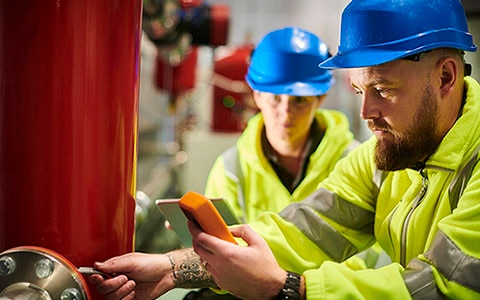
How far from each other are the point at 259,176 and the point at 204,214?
1134 millimetres

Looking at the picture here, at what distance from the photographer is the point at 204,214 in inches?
34.3

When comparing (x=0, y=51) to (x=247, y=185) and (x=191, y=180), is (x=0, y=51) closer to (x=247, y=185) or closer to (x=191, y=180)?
(x=247, y=185)

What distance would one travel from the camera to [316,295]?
97 cm

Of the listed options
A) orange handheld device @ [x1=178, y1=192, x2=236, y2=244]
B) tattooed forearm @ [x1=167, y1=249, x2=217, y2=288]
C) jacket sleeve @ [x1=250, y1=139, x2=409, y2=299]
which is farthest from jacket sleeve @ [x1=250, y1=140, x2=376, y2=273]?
orange handheld device @ [x1=178, y1=192, x2=236, y2=244]

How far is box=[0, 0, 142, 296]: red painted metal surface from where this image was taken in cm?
86

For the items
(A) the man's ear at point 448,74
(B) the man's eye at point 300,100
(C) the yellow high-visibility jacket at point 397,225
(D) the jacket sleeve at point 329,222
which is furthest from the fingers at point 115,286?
(B) the man's eye at point 300,100

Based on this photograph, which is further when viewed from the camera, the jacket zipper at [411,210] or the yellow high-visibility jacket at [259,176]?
the yellow high-visibility jacket at [259,176]

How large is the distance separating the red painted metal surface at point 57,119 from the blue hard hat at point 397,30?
397 millimetres

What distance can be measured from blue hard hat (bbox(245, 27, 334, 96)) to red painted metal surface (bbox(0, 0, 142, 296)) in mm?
1052

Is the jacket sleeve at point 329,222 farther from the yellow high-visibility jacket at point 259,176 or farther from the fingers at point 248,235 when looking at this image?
the yellow high-visibility jacket at point 259,176

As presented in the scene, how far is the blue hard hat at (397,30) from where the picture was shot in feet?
3.48

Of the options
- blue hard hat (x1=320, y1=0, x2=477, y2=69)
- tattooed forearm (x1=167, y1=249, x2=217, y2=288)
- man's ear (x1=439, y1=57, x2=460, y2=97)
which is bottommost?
tattooed forearm (x1=167, y1=249, x2=217, y2=288)

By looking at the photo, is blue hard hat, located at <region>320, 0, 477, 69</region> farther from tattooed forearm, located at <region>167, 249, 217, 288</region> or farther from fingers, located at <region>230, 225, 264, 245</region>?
tattooed forearm, located at <region>167, 249, 217, 288</region>

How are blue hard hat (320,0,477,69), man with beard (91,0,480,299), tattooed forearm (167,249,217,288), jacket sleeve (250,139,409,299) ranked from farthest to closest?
jacket sleeve (250,139,409,299)
tattooed forearm (167,249,217,288)
blue hard hat (320,0,477,69)
man with beard (91,0,480,299)
